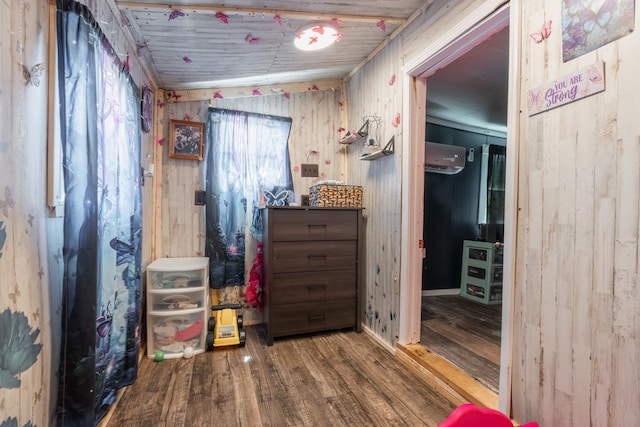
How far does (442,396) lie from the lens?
1.67m

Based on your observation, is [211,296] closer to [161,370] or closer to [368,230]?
[161,370]

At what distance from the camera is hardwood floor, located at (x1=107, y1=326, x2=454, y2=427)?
148cm

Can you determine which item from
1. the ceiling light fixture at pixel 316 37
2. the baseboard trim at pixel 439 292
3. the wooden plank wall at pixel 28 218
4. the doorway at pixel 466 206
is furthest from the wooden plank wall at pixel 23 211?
the baseboard trim at pixel 439 292

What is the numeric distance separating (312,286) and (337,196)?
0.78 m

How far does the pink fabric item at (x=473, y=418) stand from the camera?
95 centimetres

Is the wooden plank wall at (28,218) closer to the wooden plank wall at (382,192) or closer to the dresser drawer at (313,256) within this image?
the dresser drawer at (313,256)

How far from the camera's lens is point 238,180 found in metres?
2.70

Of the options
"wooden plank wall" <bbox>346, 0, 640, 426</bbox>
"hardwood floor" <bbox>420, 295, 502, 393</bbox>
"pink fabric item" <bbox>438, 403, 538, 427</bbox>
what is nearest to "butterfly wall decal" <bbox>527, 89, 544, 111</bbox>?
"wooden plank wall" <bbox>346, 0, 640, 426</bbox>

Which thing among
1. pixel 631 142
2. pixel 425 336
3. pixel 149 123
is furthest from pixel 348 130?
pixel 631 142

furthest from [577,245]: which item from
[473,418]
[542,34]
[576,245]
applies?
[542,34]

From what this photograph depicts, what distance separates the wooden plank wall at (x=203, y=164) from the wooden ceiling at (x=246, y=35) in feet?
0.75

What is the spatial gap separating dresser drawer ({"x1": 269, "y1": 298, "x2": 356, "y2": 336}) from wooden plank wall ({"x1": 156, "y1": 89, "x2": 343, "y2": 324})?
1.87 ft

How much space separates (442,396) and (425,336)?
717mm

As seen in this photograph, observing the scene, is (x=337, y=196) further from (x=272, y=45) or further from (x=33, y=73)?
(x=33, y=73)
